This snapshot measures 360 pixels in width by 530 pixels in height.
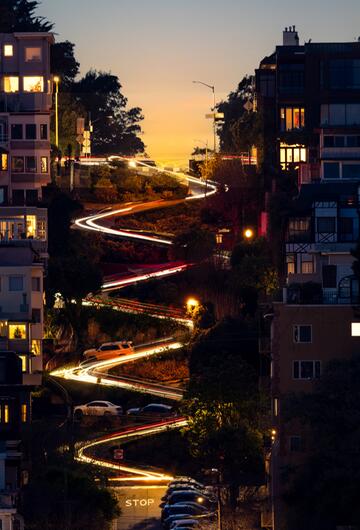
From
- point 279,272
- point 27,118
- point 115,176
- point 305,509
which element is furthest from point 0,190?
point 305,509

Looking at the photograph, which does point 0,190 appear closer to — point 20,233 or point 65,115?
point 20,233

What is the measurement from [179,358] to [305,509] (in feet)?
97.0

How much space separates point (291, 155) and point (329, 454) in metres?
56.7

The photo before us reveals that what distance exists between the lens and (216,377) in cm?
9844

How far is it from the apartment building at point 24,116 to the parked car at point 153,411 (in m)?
22.4

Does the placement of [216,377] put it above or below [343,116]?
below

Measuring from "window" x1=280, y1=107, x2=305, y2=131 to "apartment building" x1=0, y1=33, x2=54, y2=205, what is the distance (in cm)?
1403

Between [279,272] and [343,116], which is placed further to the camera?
[343,116]

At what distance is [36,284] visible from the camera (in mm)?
114438

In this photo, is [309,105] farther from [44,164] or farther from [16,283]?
[16,283]

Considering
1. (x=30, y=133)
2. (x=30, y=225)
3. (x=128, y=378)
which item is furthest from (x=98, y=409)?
(x=30, y=133)

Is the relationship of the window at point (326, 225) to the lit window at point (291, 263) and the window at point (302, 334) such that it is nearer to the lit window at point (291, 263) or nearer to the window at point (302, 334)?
the lit window at point (291, 263)

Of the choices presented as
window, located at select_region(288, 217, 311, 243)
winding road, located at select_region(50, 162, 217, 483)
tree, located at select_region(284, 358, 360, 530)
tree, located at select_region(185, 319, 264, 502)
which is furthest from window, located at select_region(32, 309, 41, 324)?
tree, located at select_region(284, 358, 360, 530)

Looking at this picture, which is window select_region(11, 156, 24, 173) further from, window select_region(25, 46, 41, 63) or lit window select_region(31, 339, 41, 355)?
lit window select_region(31, 339, 41, 355)
